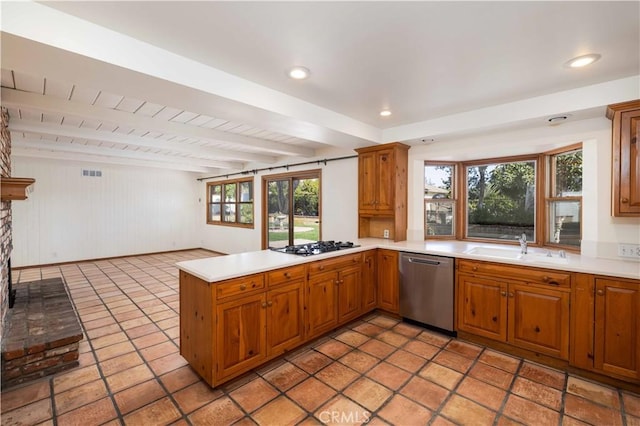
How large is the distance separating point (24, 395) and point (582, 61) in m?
4.72

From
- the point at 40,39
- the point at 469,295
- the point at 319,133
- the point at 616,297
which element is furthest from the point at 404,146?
the point at 40,39

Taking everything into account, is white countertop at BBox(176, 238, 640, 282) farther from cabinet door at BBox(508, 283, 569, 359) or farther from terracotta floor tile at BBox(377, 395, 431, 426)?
A: terracotta floor tile at BBox(377, 395, 431, 426)

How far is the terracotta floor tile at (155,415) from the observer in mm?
1848

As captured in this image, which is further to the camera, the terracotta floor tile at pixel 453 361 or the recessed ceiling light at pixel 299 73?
the terracotta floor tile at pixel 453 361

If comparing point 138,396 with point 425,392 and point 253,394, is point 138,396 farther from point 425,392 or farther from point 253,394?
point 425,392

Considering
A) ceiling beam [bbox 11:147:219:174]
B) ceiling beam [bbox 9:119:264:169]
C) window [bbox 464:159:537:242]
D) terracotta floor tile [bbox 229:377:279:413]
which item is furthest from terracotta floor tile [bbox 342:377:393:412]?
ceiling beam [bbox 11:147:219:174]

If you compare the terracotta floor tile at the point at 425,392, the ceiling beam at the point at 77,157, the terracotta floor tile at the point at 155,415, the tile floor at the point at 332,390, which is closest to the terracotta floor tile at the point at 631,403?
the tile floor at the point at 332,390

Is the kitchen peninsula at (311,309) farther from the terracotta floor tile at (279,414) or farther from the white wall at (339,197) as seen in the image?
the white wall at (339,197)

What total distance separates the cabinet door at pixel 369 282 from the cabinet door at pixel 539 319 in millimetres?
1445

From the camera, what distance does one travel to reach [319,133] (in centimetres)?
331

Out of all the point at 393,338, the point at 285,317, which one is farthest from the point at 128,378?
the point at 393,338

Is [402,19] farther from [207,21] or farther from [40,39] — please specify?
[40,39]

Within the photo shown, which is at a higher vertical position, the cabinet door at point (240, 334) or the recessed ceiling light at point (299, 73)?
the recessed ceiling light at point (299, 73)

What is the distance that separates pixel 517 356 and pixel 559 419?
0.83 meters
